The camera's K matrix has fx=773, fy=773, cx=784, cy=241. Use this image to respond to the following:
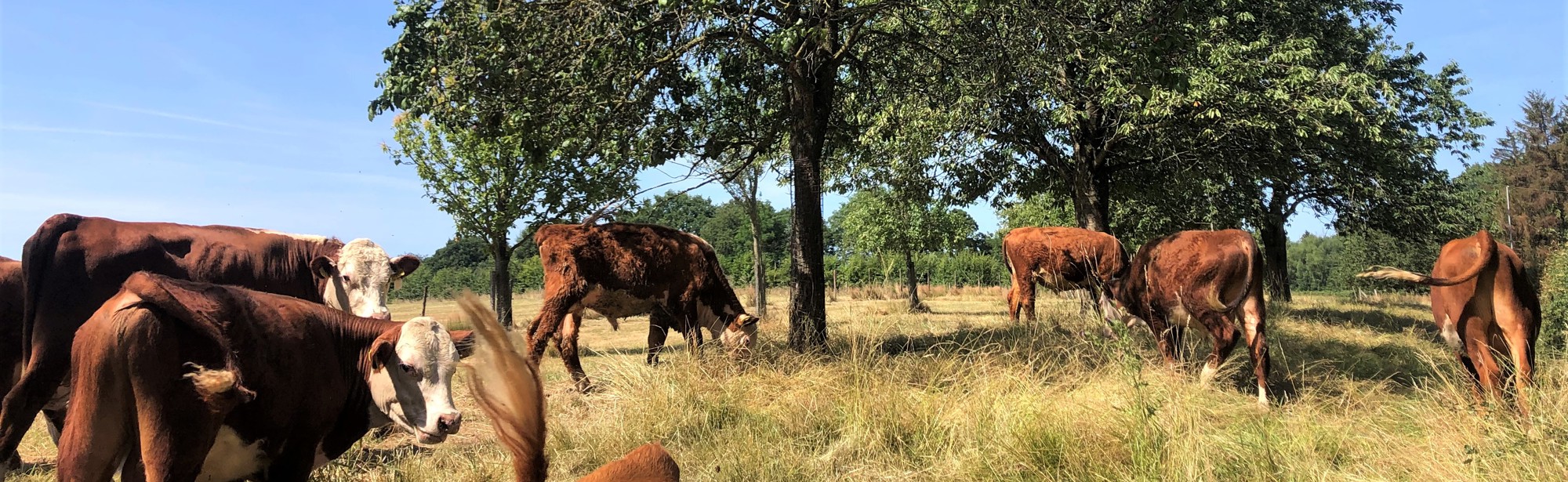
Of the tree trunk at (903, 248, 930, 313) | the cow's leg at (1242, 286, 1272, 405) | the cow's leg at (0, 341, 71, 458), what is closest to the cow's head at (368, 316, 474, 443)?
the cow's leg at (0, 341, 71, 458)

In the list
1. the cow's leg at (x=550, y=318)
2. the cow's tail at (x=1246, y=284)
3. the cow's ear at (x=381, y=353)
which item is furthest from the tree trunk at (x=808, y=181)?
the cow's ear at (x=381, y=353)

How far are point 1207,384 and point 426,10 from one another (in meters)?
6.89

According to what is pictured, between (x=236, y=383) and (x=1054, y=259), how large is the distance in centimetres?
1008

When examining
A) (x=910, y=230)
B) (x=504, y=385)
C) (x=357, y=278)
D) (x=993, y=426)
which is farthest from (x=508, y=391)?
(x=910, y=230)

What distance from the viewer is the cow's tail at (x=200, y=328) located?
2480 mm

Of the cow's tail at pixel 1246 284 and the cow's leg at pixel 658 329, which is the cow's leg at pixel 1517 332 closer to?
the cow's tail at pixel 1246 284

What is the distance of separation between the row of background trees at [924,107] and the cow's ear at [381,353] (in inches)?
124

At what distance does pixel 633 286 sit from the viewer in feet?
25.1

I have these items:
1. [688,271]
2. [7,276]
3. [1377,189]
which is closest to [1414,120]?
[1377,189]

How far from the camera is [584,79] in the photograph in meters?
→ 7.76

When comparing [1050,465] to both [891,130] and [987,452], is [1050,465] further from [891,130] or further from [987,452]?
[891,130]

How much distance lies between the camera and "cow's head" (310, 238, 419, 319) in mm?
5922

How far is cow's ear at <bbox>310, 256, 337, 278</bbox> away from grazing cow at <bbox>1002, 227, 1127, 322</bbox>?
25.6ft

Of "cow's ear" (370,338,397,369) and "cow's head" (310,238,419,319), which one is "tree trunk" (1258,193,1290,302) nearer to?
"cow's head" (310,238,419,319)
